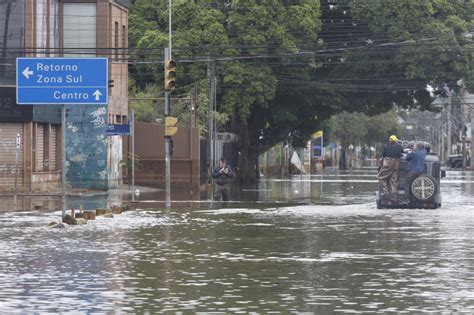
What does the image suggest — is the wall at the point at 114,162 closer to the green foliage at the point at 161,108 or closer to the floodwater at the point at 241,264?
the green foliage at the point at 161,108

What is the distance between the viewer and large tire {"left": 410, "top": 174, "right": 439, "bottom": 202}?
3525cm

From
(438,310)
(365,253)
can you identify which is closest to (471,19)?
(365,253)

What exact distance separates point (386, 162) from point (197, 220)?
6.96 m

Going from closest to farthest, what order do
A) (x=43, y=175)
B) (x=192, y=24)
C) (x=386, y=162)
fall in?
(x=386, y=162)
(x=43, y=175)
(x=192, y=24)

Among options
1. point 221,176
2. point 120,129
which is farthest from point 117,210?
point 120,129

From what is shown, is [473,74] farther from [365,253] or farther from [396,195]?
[365,253]

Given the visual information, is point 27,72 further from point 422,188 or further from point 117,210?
point 422,188

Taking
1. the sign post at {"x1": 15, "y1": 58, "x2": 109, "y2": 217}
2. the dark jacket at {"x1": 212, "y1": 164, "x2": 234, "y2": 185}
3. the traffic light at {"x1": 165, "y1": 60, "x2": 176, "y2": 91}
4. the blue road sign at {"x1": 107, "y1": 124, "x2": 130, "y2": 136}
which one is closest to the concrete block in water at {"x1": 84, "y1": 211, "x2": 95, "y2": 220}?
the sign post at {"x1": 15, "y1": 58, "x2": 109, "y2": 217}

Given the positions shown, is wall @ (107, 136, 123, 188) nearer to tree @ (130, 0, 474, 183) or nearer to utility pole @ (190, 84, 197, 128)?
utility pole @ (190, 84, 197, 128)

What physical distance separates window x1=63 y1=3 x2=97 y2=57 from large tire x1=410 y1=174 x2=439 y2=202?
22736 millimetres

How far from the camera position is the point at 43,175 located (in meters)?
51.6

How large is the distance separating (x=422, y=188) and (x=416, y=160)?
91 centimetres

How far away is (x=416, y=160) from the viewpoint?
3512cm

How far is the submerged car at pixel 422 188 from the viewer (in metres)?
35.3
